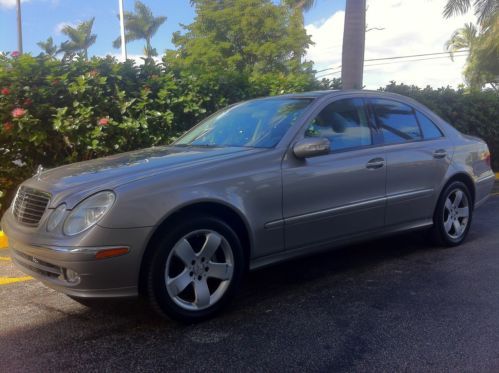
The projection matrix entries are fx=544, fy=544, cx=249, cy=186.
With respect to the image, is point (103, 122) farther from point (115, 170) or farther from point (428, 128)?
point (428, 128)

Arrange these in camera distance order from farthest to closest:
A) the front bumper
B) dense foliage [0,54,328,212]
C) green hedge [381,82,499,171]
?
green hedge [381,82,499,171]
dense foliage [0,54,328,212]
the front bumper

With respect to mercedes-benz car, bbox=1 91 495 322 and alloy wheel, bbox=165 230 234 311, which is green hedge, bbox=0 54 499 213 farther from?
alloy wheel, bbox=165 230 234 311

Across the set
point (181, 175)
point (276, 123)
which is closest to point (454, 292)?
point (276, 123)

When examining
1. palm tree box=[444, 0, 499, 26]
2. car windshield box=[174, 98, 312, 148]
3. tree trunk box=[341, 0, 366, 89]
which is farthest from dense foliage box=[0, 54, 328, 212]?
palm tree box=[444, 0, 499, 26]

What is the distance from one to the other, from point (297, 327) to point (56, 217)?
167cm

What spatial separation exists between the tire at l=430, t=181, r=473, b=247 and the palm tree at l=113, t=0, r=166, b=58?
4197 cm

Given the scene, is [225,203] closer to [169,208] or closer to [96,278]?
[169,208]

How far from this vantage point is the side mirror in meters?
4.01

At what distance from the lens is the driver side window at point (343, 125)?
4.45 meters

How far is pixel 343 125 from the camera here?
463 cm

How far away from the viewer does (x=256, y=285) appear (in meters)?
4.42

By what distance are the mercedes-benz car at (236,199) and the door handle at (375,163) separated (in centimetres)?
1

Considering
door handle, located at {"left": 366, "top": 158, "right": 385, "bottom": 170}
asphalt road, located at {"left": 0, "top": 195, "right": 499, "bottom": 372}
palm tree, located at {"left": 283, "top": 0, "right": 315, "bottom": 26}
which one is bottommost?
asphalt road, located at {"left": 0, "top": 195, "right": 499, "bottom": 372}

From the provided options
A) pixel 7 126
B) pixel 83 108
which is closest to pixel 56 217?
pixel 7 126
